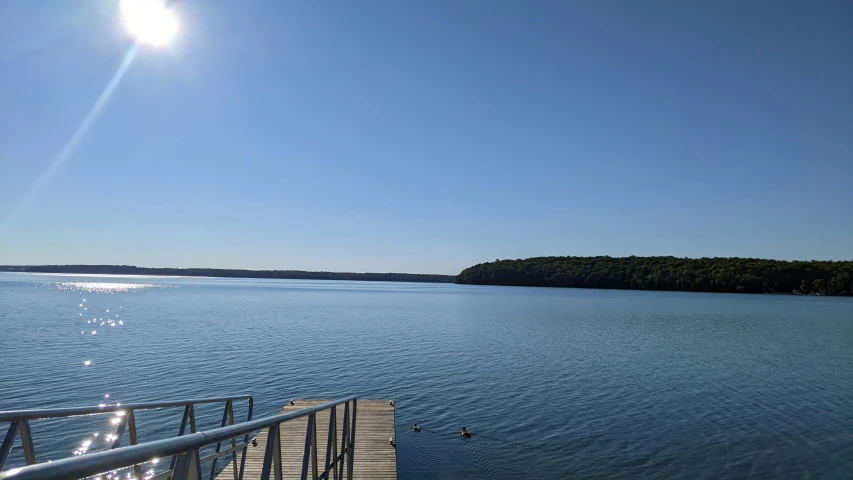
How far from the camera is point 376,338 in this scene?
3216 centimetres

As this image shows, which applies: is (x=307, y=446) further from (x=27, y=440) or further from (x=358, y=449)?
(x=358, y=449)

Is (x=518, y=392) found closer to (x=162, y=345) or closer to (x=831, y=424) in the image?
(x=831, y=424)

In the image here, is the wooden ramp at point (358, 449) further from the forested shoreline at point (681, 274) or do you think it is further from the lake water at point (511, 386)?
the forested shoreline at point (681, 274)

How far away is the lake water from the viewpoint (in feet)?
41.2

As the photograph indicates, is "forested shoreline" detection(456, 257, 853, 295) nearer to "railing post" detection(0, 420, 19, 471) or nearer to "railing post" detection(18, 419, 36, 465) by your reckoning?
"railing post" detection(18, 419, 36, 465)

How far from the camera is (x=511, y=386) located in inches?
765

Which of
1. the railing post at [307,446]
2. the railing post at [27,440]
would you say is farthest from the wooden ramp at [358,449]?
the railing post at [27,440]

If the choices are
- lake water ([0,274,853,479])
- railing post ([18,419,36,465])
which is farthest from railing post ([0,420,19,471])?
lake water ([0,274,853,479])

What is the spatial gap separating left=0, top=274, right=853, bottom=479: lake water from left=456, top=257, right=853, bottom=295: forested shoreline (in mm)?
98151

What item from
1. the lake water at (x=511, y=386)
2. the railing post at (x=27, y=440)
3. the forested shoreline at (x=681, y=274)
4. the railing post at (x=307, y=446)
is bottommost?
the lake water at (x=511, y=386)

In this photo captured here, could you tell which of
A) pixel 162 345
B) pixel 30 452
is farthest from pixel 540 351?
pixel 30 452

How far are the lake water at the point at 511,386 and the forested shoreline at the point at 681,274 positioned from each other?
98151 millimetres

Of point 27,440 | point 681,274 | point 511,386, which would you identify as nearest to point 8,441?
point 27,440

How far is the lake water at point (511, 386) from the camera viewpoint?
12562 millimetres
